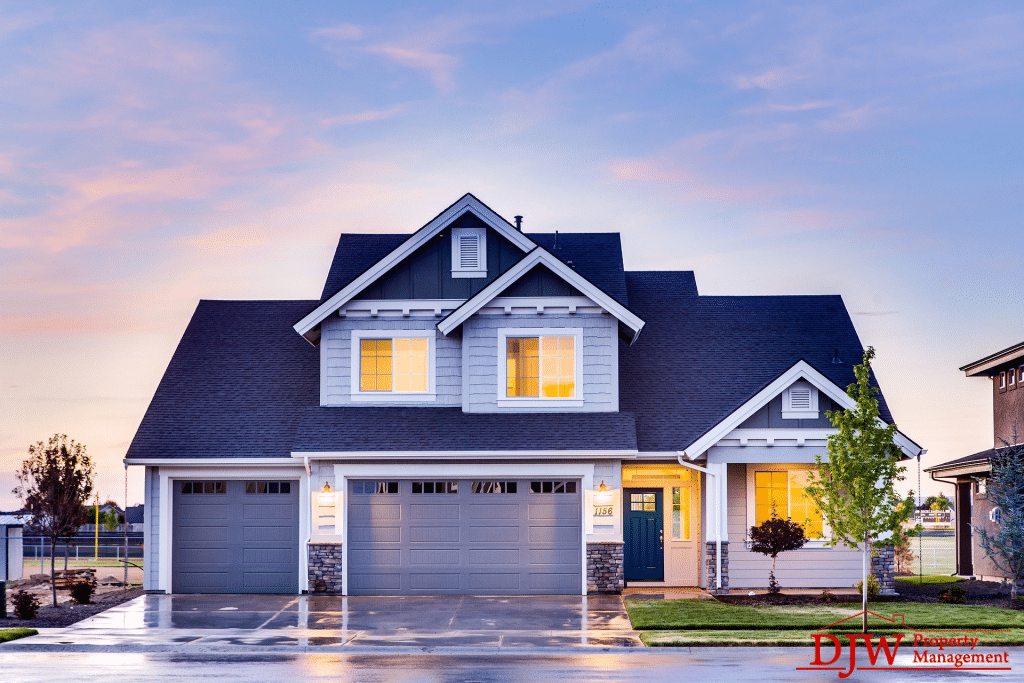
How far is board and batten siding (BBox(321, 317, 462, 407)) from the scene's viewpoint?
27.0 metres

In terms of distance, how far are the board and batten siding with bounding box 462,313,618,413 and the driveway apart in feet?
14.1

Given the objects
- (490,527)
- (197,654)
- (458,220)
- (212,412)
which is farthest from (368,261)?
(197,654)

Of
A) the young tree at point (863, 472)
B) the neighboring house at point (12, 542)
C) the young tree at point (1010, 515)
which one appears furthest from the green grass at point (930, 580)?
the neighboring house at point (12, 542)

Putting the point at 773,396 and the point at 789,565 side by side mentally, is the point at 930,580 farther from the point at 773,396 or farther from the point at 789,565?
the point at 773,396

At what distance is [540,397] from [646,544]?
14.0 ft

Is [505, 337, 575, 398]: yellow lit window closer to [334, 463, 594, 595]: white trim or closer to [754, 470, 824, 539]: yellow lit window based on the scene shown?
[334, 463, 594, 595]: white trim

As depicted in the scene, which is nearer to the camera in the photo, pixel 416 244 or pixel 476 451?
pixel 476 451

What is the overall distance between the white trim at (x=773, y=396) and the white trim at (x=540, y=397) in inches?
119

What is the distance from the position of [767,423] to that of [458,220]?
27.9ft

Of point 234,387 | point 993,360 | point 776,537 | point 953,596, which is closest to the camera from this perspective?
point 776,537

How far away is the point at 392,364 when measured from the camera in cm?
2716

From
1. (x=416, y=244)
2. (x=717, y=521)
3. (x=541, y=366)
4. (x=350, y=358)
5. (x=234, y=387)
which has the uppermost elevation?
(x=416, y=244)

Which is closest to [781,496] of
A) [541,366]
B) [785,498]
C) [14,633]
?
Result: [785,498]

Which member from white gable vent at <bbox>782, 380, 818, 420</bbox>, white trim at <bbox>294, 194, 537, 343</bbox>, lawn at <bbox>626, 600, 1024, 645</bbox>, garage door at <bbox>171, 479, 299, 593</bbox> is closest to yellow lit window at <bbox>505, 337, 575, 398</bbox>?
white trim at <bbox>294, 194, 537, 343</bbox>
